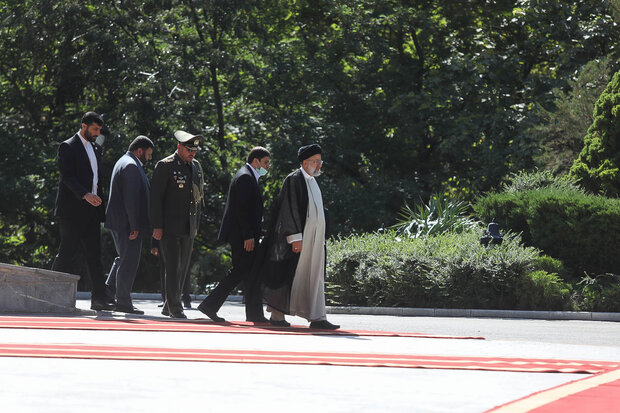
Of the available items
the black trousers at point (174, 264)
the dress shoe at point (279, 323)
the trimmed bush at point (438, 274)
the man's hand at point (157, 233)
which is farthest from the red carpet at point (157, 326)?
the trimmed bush at point (438, 274)

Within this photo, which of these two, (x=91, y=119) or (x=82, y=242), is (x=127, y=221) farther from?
(x=91, y=119)

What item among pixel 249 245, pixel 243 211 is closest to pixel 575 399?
pixel 249 245

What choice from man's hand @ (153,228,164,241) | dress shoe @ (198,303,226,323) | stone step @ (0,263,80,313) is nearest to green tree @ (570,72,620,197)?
dress shoe @ (198,303,226,323)

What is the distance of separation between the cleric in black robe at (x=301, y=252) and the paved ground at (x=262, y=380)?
39.1 inches

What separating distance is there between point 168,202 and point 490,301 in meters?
6.09

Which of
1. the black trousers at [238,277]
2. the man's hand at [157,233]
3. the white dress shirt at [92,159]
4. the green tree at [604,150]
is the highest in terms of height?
the green tree at [604,150]

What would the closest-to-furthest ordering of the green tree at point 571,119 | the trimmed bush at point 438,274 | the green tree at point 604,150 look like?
the trimmed bush at point 438,274, the green tree at point 604,150, the green tree at point 571,119

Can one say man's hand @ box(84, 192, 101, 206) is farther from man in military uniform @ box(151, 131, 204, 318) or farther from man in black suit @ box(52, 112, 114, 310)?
man in military uniform @ box(151, 131, 204, 318)

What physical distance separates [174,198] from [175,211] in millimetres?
154

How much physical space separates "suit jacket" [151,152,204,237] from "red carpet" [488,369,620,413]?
5.92 m

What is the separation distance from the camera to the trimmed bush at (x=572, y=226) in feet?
59.3

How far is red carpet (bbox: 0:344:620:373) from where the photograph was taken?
27.6ft

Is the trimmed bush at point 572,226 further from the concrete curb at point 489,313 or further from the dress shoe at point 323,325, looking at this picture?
the dress shoe at point 323,325

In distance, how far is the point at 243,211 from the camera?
493 inches
